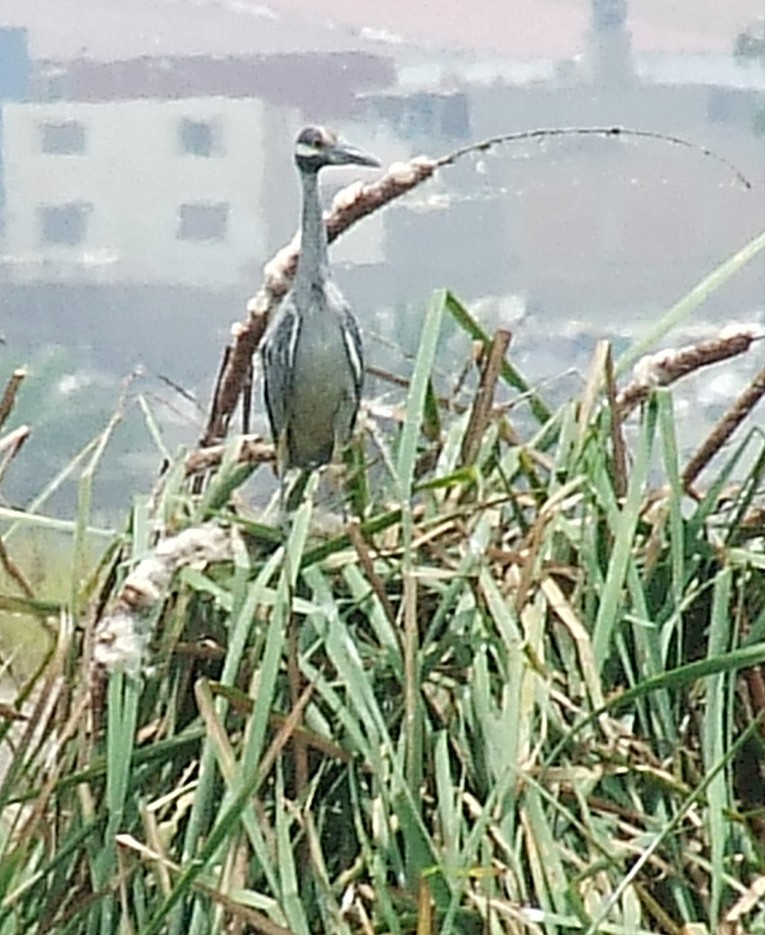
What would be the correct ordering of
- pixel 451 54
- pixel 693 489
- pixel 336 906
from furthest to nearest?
pixel 451 54 → pixel 693 489 → pixel 336 906

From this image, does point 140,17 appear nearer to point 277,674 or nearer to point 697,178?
point 697,178

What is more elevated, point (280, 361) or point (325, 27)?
point (325, 27)

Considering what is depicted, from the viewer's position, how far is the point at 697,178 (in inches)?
37.8

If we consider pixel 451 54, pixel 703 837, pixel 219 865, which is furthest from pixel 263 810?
pixel 451 54

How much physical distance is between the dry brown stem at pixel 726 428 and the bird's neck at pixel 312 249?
17cm

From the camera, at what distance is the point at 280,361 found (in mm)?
708

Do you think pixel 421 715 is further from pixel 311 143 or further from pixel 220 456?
pixel 311 143

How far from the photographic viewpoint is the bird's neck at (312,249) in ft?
2.24

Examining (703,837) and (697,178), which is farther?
(697,178)

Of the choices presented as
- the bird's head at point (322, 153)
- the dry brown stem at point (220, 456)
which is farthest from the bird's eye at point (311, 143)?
the dry brown stem at point (220, 456)

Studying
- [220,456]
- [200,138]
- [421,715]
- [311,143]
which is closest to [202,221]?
[200,138]

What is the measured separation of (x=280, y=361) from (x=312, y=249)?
0.05 m

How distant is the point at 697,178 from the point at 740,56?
73 millimetres

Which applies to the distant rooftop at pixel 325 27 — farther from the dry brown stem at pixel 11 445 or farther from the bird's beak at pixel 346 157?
the dry brown stem at pixel 11 445
